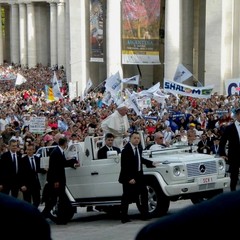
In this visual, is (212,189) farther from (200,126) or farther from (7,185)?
(200,126)

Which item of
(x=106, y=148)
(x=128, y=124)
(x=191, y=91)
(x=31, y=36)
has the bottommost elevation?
(x=106, y=148)

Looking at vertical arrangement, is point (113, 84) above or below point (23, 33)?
below

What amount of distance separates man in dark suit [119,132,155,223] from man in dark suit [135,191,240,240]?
1051cm

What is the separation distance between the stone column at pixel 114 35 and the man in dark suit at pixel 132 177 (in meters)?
34.0

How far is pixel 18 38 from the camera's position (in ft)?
270

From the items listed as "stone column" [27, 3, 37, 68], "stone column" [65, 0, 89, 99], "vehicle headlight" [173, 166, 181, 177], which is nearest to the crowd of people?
"vehicle headlight" [173, 166, 181, 177]

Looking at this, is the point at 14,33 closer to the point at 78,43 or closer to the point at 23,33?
the point at 23,33

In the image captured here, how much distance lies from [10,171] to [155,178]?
2.27 metres

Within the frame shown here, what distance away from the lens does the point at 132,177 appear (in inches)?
489

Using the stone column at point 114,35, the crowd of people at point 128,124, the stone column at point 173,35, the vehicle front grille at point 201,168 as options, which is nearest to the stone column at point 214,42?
the stone column at point 173,35

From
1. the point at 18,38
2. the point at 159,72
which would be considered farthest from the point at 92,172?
the point at 18,38

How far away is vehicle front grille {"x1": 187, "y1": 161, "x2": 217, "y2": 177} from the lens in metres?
12.9

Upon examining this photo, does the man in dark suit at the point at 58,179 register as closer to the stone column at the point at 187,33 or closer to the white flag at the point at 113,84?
the white flag at the point at 113,84

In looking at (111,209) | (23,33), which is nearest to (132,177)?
(111,209)
